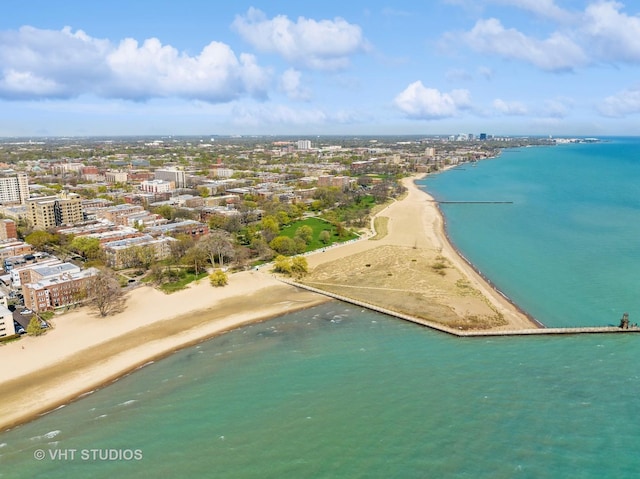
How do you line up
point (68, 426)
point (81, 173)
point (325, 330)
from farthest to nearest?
1. point (81, 173)
2. point (325, 330)
3. point (68, 426)

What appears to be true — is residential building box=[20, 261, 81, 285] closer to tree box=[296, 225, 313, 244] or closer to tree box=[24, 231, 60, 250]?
tree box=[24, 231, 60, 250]

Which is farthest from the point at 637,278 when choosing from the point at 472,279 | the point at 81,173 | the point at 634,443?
the point at 81,173

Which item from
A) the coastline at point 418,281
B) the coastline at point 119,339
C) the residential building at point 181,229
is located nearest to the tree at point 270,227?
the coastline at point 418,281

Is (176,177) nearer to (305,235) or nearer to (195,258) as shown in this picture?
(305,235)

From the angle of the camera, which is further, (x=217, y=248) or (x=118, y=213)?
(x=118, y=213)

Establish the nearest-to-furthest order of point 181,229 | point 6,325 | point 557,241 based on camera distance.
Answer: point 6,325, point 557,241, point 181,229

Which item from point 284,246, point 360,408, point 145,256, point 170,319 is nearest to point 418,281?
point 284,246

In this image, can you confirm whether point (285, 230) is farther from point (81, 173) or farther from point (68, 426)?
point (81, 173)
